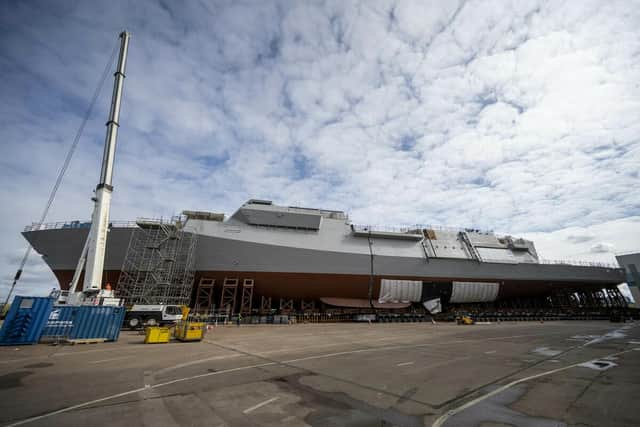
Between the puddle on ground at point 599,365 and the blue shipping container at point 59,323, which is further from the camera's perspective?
the blue shipping container at point 59,323

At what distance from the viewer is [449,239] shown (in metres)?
36.1

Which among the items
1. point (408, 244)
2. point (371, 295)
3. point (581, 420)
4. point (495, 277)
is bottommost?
point (581, 420)

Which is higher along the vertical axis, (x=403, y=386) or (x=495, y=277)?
(x=495, y=277)

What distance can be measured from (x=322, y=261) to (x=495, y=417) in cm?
2337

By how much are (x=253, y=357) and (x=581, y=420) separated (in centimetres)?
893

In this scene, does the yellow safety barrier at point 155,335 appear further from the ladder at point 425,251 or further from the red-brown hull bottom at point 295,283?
the ladder at point 425,251

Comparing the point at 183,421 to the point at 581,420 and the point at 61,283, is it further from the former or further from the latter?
the point at 61,283

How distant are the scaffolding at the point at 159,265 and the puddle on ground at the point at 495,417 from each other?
23.6 metres

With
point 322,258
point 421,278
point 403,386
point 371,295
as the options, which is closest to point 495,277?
point 421,278

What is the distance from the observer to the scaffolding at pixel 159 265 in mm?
23203

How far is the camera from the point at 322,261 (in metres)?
27.9

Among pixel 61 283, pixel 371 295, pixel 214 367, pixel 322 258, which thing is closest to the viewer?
pixel 214 367

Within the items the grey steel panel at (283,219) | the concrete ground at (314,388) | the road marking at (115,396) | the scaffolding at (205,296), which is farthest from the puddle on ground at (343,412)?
the scaffolding at (205,296)

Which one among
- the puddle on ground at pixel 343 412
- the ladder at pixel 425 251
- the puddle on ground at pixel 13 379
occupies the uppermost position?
the ladder at pixel 425 251
